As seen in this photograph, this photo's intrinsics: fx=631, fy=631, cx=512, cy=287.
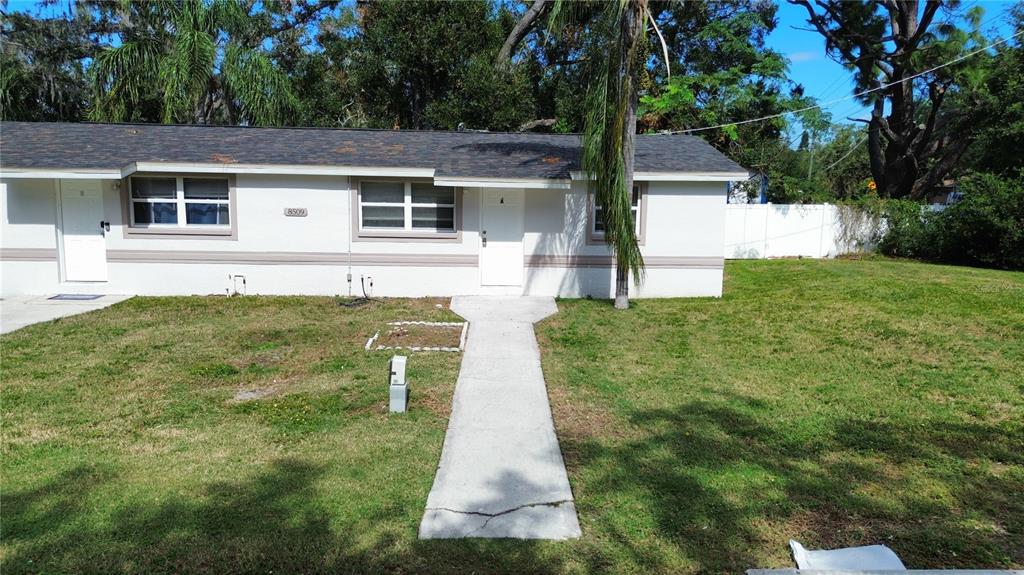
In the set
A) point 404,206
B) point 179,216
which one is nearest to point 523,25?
point 404,206

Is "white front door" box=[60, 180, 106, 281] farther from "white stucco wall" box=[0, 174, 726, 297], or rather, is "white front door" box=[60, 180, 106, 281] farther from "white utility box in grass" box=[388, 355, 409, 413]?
"white utility box in grass" box=[388, 355, 409, 413]

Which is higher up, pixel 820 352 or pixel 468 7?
Result: pixel 468 7

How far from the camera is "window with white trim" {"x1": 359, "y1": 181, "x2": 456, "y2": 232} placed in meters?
12.1

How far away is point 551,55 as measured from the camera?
25.1 metres

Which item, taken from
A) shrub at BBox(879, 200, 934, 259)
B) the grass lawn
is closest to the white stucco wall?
the grass lawn

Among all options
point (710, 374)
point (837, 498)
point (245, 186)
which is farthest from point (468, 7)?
point (837, 498)

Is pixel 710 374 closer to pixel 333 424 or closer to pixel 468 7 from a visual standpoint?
pixel 333 424

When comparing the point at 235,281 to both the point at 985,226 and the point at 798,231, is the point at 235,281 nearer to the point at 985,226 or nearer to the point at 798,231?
the point at 798,231

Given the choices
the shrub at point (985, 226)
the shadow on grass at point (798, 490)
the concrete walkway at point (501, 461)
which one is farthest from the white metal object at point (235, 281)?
the shrub at point (985, 226)

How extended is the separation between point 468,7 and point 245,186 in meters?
12.9

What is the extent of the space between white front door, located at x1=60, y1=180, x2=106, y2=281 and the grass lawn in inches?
125

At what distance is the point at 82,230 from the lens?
463 inches

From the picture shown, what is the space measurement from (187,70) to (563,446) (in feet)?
51.8

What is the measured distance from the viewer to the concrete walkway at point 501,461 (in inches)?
150
